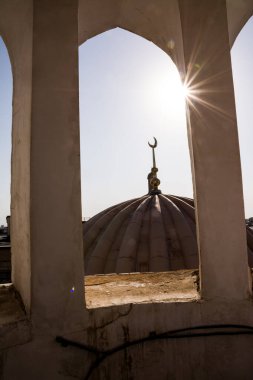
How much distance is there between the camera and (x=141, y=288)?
2.60 meters

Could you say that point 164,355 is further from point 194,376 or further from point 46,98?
point 46,98

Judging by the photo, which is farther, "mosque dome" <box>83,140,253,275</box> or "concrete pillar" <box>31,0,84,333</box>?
"mosque dome" <box>83,140,253,275</box>

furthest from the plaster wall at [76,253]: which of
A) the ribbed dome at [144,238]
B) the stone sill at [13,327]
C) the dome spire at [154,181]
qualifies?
the dome spire at [154,181]

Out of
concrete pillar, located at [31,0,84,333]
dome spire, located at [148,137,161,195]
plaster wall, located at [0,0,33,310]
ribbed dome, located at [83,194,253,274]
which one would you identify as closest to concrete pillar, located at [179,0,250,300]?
concrete pillar, located at [31,0,84,333]

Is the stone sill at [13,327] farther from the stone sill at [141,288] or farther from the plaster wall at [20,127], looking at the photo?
the stone sill at [141,288]

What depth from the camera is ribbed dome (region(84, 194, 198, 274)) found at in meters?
9.95

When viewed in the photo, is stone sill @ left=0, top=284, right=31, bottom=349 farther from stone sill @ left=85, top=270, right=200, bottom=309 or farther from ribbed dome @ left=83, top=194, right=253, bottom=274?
ribbed dome @ left=83, top=194, right=253, bottom=274

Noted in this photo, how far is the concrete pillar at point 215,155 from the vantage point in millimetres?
2227

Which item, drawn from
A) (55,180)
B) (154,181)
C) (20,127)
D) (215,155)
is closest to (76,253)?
(55,180)

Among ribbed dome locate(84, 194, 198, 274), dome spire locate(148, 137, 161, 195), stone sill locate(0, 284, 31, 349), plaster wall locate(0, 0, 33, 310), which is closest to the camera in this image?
stone sill locate(0, 284, 31, 349)

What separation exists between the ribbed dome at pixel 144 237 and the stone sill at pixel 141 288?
22.3 ft

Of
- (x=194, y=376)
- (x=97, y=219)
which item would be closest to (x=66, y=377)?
(x=194, y=376)

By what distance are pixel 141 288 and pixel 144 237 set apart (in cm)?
833

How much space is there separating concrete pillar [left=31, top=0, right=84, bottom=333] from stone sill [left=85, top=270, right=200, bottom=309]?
25 centimetres
